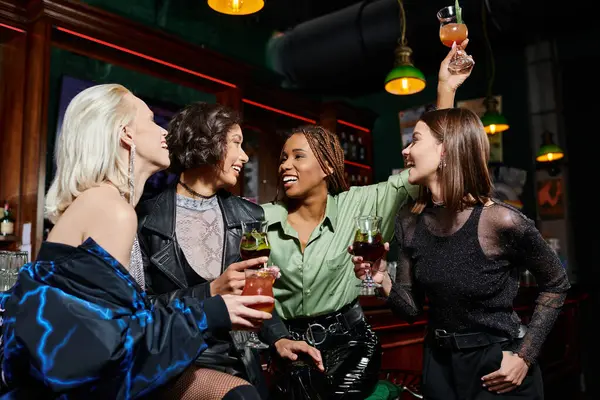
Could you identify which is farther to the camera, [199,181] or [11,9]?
[11,9]

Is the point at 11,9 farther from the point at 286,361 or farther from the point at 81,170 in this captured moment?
the point at 286,361

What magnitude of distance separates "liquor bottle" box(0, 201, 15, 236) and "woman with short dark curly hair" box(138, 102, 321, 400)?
2.32 m

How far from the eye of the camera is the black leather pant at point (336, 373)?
2020mm

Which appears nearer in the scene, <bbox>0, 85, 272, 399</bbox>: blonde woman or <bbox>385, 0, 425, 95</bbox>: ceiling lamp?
<bbox>0, 85, 272, 399</bbox>: blonde woman

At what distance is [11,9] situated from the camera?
12.9 feet

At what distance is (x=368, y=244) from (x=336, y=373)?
0.60 m

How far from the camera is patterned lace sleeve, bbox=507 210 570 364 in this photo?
5.67 feet

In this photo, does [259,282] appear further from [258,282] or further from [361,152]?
[361,152]

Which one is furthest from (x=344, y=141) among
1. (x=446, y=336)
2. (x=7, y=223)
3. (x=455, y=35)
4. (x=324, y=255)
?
(x=446, y=336)

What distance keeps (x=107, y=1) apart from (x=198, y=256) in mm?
4138

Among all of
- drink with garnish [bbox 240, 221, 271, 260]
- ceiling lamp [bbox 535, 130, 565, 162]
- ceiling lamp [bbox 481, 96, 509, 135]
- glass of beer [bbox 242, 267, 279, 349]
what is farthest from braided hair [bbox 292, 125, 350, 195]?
ceiling lamp [bbox 535, 130, 565, 162]

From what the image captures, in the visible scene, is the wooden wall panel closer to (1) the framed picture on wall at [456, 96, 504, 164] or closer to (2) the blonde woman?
(2) the blonde woman

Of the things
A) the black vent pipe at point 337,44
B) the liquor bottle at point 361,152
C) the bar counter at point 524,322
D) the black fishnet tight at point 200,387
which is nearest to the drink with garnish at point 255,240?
the black fishnet tight at point 200,387

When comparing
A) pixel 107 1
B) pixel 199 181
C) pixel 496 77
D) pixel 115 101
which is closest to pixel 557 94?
pixel 496 77
